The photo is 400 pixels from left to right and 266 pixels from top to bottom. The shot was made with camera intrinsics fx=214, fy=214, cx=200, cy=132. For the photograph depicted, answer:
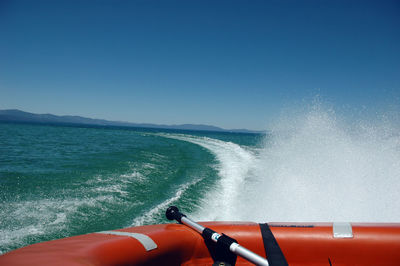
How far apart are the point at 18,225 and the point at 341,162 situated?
8.90 m

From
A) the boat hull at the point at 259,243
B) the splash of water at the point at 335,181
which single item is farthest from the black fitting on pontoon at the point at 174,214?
the splash of water at the point at 335,181

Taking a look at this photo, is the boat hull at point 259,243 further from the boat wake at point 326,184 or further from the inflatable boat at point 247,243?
the boat wake at point 326,184

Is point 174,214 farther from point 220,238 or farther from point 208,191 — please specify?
point 208,191

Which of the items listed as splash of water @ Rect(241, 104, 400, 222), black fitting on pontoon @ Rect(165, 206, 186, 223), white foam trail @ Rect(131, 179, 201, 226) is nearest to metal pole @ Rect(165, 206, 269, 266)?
black fitting on pontoon @ Rect(165, 206, 186, 223)

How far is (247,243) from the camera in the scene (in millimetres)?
2537

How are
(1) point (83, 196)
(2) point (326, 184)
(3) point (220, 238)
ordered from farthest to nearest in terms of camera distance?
1. (2) point (326, 184)
2. (1) point (83, 196)
3. (3) point (220, 238)

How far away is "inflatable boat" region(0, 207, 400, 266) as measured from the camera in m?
2.00

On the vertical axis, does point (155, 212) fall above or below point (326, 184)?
below

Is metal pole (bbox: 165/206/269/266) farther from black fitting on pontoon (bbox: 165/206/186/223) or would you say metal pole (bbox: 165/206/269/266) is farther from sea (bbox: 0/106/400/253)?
sea (bbox: 0/106/400/253)

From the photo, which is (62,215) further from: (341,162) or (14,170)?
(341,162)

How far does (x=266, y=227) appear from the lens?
2.63 meters

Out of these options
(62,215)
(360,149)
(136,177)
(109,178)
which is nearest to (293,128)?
(360,149)

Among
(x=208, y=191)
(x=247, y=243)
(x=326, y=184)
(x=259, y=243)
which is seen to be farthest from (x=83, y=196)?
(x=326, y=184)

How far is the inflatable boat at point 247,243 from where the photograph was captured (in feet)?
6.55
